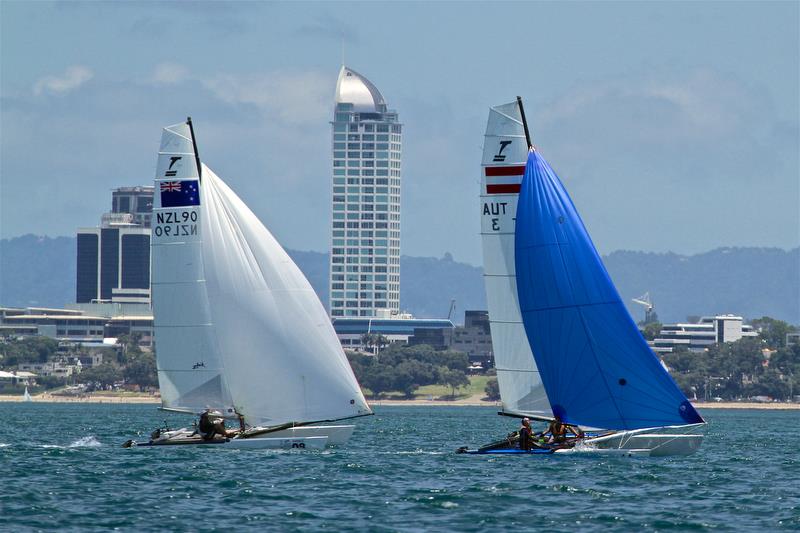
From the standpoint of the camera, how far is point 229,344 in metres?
60.1

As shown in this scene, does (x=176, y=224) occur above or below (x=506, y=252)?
above

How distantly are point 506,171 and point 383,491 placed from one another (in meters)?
12.8

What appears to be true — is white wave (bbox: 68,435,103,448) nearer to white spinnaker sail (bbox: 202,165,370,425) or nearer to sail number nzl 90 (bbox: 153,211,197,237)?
white spinnaker sail (bbox: 202,165,370,425)

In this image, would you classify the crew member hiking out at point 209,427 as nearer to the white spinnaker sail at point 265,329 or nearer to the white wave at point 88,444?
the white spinnaker sail at point 265,329

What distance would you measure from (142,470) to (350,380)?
9609 millimetres

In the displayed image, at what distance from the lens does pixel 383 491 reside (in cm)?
4788

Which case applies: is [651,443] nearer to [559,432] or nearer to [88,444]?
[559,432]

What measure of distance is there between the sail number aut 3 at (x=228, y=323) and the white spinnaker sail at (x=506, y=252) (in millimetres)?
6309

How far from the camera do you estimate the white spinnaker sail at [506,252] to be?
55875mm

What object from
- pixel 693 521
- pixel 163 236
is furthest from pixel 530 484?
pixel 163 236

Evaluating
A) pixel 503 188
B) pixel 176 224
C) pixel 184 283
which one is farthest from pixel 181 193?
pixel 503 188

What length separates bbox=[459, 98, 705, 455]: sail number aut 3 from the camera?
181 ft

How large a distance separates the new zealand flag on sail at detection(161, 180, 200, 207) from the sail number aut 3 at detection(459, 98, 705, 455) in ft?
33.8

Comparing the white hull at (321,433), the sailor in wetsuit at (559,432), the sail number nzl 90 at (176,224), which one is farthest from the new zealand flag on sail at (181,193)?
the sailor in wetsuit at (559,432)
